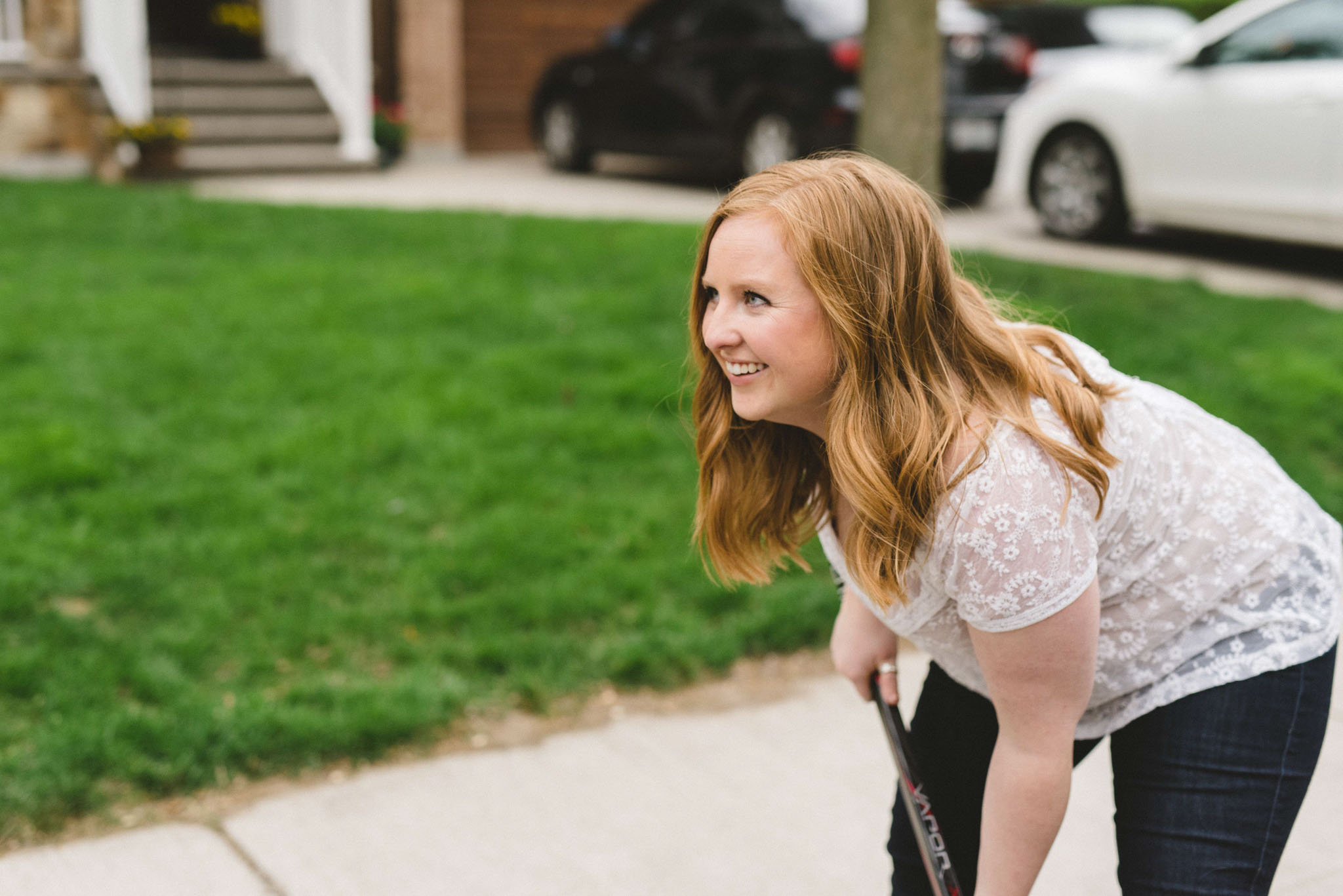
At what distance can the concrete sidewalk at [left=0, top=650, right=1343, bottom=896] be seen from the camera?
2.65 m

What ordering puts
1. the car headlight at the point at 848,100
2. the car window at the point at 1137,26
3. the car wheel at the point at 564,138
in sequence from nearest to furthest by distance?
the car headlight at the point at 848,100
the car window at the point at 1137,26
the car wheel at the point at 564,138

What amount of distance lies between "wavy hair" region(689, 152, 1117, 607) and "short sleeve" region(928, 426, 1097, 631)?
0.02 metres

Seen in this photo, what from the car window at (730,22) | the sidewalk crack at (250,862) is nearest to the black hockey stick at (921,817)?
the sidewalk crack at (250,862)

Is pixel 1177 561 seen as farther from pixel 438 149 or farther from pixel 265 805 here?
pixel 438 149

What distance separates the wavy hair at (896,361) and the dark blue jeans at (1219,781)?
1.17ft

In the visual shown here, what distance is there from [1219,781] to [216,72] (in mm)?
12001

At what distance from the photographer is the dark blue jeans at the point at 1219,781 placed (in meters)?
1.73

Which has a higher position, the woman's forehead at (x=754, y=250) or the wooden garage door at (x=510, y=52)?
the wooden garage door at (x=510, y=52)

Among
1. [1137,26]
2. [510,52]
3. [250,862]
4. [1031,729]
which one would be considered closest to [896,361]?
[1031,729]

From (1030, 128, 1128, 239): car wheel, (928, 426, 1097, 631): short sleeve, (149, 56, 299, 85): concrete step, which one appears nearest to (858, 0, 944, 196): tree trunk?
(1030, 128, 1128, 239): car wheel

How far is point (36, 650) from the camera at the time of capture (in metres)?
3.30

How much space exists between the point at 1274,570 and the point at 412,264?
5.48 metres

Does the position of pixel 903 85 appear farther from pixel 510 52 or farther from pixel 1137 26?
pixel 510 52

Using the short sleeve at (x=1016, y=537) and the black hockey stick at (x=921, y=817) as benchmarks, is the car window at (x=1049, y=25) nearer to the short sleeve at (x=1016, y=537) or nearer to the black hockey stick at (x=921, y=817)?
the black hockey stick at (x=921, y=817)
